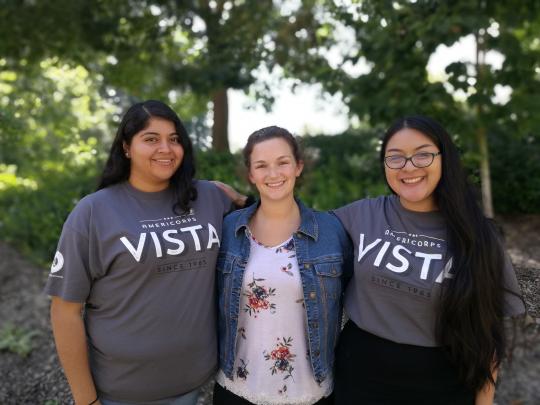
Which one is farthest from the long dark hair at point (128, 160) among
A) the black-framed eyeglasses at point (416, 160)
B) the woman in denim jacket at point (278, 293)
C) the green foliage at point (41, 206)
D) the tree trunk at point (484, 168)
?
the green foliage at point (41, 206)

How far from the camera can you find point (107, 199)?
2.33 m

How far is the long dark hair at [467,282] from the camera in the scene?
2.17 meters

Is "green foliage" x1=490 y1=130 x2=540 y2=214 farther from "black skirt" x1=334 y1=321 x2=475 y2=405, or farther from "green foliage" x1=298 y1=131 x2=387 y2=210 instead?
"black skirt" x1=334 y1=321 x2=475 y2=405

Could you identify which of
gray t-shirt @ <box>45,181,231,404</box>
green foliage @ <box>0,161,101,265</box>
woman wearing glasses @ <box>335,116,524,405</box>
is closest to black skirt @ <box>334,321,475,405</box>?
woman wearing glasses @ <box>335,116,524,405</box>

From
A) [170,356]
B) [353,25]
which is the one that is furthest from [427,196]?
[353,25]

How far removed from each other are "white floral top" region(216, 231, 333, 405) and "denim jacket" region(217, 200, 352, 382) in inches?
1.4

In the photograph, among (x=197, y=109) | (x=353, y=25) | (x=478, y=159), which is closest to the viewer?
(x=353, y=25)

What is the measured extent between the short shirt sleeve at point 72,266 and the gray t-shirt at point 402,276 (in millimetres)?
1247

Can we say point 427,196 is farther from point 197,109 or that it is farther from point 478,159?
point 197,109

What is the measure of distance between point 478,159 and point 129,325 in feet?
14.1

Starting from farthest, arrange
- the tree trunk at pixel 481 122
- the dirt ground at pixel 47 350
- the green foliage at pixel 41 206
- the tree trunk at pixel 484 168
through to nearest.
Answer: the green foliage at pixel 41 206 → the tree trunk at pixel 484 168 → the tree trunk at pixel 481 122 → the dirt ground at pixel 47 350

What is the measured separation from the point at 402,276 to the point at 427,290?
4.8 inches

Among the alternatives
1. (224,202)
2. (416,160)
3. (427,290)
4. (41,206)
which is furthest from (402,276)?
(41,206)

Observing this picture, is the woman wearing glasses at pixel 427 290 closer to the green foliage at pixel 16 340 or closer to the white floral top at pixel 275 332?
the white floral top at pixel 275 332
